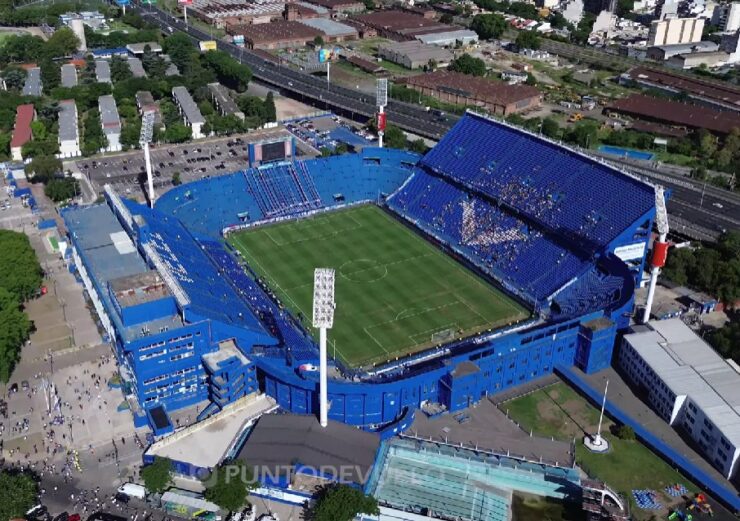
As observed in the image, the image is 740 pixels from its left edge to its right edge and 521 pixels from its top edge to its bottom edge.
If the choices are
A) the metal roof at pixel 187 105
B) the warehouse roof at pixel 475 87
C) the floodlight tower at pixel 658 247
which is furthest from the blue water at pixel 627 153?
the metal roof at pixel 187 105

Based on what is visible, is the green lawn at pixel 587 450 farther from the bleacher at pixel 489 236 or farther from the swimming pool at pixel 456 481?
the bleacher at pixel 489 236

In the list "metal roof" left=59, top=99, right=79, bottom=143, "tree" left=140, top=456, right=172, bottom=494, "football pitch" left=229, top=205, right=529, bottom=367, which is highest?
"metal roof" left=59, top=99, right=79, bottom=143

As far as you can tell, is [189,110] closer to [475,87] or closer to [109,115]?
[109,115]

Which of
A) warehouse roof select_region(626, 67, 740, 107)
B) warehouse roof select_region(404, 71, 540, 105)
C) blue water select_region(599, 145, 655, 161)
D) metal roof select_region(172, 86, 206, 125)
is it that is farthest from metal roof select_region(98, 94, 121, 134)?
warehouse roof select_region(626, 67, 740, 107)

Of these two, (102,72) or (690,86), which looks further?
(690,86)

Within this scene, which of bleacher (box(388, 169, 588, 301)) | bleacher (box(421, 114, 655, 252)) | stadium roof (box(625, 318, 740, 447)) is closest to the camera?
stadium roof (box(625, 318, 740, 447))

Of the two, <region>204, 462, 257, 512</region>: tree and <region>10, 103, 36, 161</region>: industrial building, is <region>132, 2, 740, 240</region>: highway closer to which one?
<region>10, 103, 36, 161</region>: industrial building

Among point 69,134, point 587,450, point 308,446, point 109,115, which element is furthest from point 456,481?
point 109,115
